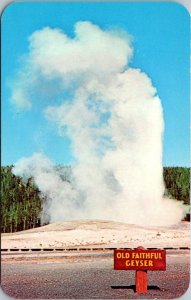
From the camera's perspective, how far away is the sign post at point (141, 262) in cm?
558

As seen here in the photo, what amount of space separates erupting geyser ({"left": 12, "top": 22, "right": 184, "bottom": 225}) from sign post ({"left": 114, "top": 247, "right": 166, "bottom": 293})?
167 millimetres

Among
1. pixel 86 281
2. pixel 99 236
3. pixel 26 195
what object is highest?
pixel 26 195

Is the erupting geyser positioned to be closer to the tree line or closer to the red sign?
the tree line

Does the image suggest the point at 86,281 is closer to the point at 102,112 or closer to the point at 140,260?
the point at 140,260

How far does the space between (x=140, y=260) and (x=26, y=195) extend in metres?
0.50

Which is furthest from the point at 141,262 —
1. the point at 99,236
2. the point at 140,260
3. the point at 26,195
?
the point at 26,195

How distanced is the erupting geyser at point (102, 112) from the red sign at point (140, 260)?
0.17 meters

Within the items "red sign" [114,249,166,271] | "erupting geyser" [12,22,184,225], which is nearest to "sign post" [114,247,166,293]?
"red sign" [114,249,166,271]

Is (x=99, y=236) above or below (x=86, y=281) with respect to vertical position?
above

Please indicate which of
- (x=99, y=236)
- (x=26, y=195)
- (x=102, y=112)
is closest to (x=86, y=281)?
(x=99, y=236)

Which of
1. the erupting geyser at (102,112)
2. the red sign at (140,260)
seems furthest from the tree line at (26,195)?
the red sign at (140,260)

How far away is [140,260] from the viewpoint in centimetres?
559

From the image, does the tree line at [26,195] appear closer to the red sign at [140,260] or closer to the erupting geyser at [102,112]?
the erupting geyser at [102,112]

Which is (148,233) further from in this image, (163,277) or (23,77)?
(23,77)
